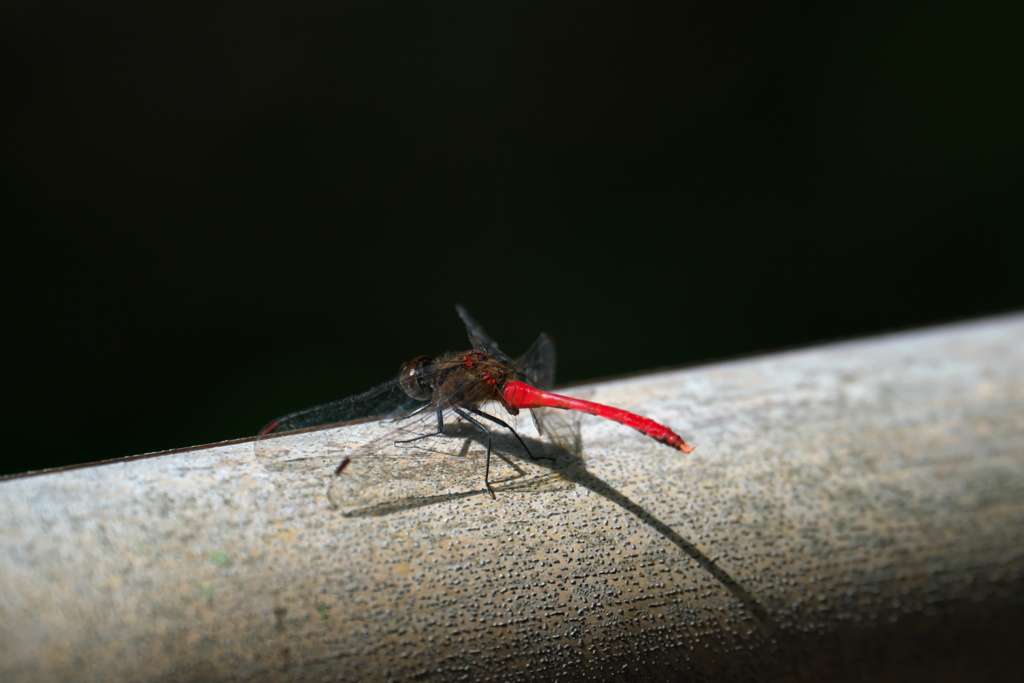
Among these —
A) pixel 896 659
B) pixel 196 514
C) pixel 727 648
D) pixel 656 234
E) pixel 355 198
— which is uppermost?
pixel 355 198

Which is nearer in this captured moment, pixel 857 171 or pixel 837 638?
pixel 837 638

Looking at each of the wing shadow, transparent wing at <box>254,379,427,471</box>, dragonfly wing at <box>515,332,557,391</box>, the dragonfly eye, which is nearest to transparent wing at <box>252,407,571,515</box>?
the wing shadow

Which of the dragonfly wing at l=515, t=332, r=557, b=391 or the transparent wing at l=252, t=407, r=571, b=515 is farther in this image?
the dragonfly wing at l=515, t=332, r=557, b=391

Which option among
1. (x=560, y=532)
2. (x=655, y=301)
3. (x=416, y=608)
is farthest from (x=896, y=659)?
(x=655, y=301)

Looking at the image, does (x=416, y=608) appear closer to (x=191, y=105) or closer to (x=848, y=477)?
(x=848, y=477)

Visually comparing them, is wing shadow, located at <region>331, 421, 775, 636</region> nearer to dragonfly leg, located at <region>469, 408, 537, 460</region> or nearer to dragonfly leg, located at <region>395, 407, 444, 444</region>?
dragonfly leg, located at <region>469, 408, 537, 460</region>

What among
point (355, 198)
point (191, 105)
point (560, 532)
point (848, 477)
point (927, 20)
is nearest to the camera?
point (560, 532)
